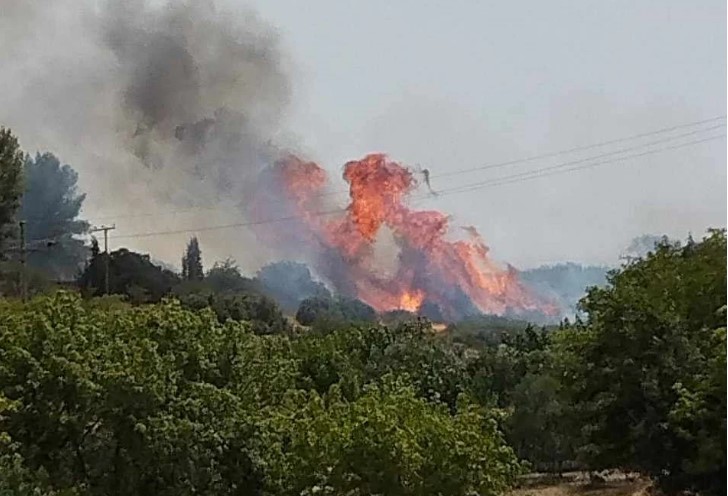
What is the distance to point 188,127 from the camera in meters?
4.64

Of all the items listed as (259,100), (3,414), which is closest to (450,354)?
(259,100)

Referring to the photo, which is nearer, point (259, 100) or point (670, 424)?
point (670, 424)

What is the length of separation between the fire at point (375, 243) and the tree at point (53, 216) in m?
0.87

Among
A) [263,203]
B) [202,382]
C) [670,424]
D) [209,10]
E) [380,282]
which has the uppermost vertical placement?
[209,10]

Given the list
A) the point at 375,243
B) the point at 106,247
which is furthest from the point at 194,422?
the point at 106,247

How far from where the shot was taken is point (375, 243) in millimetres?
4785

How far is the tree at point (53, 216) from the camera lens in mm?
4793

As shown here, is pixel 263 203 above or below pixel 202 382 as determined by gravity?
above

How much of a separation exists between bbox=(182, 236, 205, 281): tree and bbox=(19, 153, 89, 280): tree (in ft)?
1.65

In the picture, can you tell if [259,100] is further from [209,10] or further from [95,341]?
[95,341]

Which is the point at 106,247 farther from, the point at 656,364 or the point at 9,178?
the point at 656,364

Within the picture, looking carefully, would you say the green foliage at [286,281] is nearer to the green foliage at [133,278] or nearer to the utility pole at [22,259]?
the green foliage at [133,278]

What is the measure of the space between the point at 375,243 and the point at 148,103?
3.85 ft

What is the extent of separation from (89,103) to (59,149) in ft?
0.87
